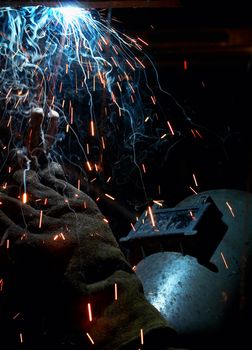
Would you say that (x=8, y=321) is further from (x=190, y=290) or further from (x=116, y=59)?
(x=116, y=59)

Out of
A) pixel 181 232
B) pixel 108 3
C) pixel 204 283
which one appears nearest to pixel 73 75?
pixel 108 3

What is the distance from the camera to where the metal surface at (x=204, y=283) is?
3643 millimetres

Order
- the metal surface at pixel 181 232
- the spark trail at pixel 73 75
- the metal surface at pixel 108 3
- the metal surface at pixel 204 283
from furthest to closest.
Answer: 1. the spark trail at pixel 73 75
2. the metal surface at pixel 181 232
3. the metal surface at pixel 204 283
4. the metal surface at pixel 108 3

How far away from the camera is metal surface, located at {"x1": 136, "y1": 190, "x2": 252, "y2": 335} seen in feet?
12.0

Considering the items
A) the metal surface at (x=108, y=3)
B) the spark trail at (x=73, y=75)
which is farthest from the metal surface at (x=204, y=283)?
the metal surface at (x=108, y=3)

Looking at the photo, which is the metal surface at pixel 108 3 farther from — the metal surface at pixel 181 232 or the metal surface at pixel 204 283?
the metal surface at pixel 204 283

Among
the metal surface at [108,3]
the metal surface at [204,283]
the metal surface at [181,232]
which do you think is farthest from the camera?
the metal surface at [181,232]

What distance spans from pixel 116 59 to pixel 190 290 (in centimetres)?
286

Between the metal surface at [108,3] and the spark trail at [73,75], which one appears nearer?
the metal surface at [108,3]

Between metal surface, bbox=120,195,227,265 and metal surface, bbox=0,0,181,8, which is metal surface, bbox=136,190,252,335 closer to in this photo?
metal surface, bbox=120,195,227,265

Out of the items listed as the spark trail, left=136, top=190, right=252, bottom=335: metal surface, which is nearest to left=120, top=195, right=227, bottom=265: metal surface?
left=136, top=190, right=252, bottom=335: metal surface

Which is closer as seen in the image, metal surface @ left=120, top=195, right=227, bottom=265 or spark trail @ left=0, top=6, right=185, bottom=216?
metal surface @ left=120, top=195, right=227, bottom=265

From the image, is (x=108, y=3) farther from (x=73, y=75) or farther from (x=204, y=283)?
(x=73, y=75)

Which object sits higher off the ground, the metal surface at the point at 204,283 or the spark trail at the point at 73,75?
the spark trail at the point at 73,75
